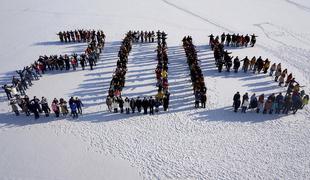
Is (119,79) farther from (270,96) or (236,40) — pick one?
(236,40)

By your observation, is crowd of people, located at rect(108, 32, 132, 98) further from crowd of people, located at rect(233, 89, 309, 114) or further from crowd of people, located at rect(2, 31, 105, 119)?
crowd of people, located at rect(233, 89, 309, 114)

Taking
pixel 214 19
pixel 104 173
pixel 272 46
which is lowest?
pixel 104 173

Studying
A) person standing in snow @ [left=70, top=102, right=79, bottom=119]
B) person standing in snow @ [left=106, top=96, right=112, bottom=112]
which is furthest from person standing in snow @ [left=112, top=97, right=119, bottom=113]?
person standing in snow @ [left=70, top=102, right=79, bottom=119]

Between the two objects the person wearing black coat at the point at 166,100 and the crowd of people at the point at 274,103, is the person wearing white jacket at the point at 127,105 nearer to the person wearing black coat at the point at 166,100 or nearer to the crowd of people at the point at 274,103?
the person wearing black coat at the point at 166,100

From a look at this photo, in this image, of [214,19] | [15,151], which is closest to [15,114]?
[15,151]

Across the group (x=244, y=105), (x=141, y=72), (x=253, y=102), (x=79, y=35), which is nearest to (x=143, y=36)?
(x=79, y=35)

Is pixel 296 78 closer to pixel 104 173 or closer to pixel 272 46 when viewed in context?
pixel 272 46

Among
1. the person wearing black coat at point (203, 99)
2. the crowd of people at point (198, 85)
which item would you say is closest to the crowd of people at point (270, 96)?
the person wearing black coat at point (203, 99)
